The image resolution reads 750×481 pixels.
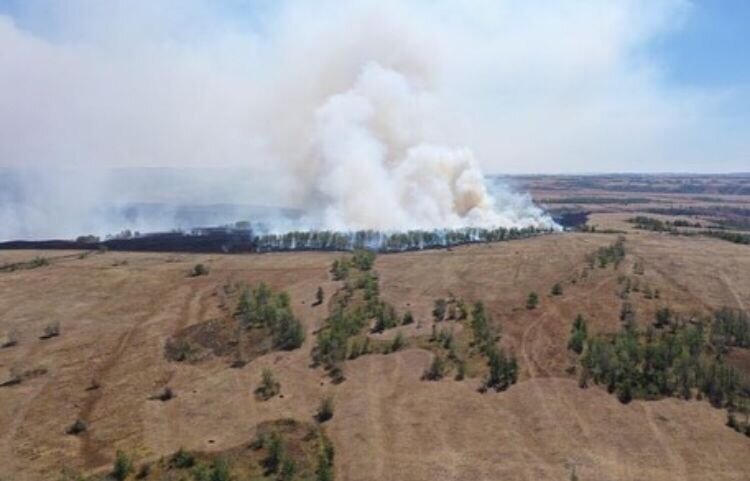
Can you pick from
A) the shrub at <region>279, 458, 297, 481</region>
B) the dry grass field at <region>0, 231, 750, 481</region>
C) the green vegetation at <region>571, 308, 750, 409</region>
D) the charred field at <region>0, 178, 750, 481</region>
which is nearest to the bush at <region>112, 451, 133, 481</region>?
the charred field at <region>0, 178, 750, 481</region>

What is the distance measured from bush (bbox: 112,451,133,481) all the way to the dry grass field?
3.70ft

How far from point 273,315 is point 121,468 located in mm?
27580

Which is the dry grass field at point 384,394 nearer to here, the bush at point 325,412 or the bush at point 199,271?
the bush at point 325,412

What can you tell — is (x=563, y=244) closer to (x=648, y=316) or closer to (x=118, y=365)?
(x=648, y=316)

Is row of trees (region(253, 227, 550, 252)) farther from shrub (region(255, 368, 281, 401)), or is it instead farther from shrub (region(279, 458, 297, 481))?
shrub (region(279, 458, 297, 481))

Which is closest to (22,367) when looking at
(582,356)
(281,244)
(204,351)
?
(204,351)

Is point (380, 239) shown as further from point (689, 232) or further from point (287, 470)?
point (287, 470)

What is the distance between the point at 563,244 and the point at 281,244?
41705mm

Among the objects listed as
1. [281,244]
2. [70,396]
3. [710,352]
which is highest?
[281,244]

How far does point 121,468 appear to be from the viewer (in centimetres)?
3916

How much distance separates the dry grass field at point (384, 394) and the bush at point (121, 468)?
1128mm

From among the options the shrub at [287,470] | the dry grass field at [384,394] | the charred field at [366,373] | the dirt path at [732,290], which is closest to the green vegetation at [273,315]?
the charred field at [366,373]

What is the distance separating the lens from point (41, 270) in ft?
315

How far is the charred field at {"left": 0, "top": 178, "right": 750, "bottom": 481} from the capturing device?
133ft
